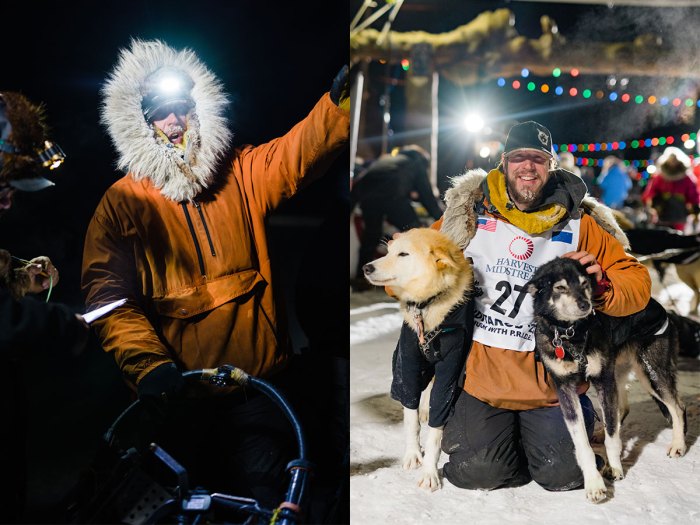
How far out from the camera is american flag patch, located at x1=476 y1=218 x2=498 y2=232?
2.48 metres

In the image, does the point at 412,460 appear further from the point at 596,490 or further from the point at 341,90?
the point at 341,90

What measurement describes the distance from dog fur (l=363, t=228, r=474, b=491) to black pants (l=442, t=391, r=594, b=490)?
1.47 ft

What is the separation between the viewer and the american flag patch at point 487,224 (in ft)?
8.13

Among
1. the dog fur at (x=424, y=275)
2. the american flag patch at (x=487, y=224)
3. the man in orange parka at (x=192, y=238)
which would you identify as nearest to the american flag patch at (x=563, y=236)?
the american flag patch at (x=487, y=224)

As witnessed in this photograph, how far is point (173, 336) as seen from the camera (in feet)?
7.66

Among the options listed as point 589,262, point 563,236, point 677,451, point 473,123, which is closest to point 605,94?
point 473,123

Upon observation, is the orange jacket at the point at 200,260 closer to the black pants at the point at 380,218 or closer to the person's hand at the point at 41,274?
the person's hand at the point at 41,274

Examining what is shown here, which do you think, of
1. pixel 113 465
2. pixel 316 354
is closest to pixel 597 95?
pixel 316 354

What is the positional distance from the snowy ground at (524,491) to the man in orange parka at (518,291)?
0.10 meters

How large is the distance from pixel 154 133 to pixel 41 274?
24.7 inches

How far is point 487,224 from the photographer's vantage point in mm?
2486

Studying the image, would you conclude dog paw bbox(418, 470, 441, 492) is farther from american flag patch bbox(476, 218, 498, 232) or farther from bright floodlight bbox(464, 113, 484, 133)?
bright floodlight bbox(464, 113, 484, 133)

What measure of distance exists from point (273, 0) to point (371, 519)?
1.93 meters

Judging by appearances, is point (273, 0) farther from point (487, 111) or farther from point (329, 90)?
point (487, 111)
